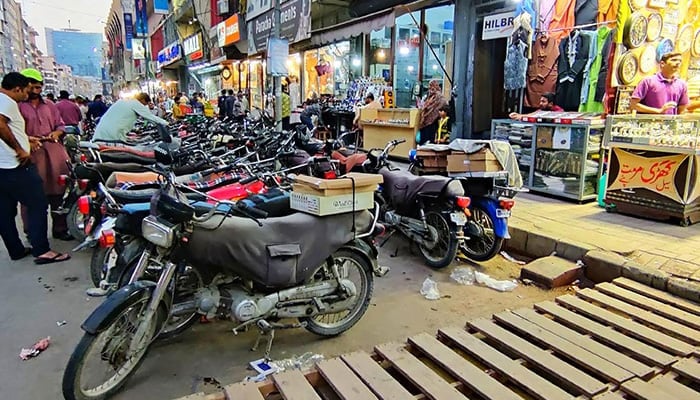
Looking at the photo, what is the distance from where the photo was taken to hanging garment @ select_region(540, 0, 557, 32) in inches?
292

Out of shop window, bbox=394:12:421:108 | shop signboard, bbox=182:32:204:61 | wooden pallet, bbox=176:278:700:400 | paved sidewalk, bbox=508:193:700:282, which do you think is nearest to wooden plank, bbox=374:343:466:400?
wooden pallet, bbox=176:278:700:400

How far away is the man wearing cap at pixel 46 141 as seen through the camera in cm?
507

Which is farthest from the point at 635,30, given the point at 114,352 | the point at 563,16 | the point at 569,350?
the point at 114,352

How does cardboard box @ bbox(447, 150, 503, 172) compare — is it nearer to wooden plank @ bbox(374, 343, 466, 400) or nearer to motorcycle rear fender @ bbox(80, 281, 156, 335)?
wooden plank @ bbox(374, 343, 466, 400)

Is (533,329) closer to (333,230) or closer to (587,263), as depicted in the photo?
(333,230)

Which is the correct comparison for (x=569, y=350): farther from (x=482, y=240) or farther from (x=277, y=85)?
(x=277, y=85)

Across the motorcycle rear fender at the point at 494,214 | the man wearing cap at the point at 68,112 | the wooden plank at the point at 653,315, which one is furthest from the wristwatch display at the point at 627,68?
the man wearing cap at the point at 68,112

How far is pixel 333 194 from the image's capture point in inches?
121

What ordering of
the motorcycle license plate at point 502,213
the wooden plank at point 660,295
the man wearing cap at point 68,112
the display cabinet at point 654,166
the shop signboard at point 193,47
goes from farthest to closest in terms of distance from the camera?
the shop signboard at point 193,47, the man wearing cap at point 68,112, the display cabinet at point 654,166, the motorcycle license plate at point 502,213, the wooden plank at point 660,295

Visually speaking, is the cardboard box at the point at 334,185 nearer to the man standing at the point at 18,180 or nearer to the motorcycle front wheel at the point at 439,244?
the motorcycle front wheel at the point at 439,244

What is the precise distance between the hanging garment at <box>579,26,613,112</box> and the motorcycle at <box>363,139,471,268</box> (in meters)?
3.72

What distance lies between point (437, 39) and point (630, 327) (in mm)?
9577

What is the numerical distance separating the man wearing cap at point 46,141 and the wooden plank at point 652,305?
5719 mm

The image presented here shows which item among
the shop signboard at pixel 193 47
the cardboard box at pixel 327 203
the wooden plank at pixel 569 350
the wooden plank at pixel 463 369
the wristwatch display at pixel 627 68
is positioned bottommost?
the wooden plank at pixel 463 369
